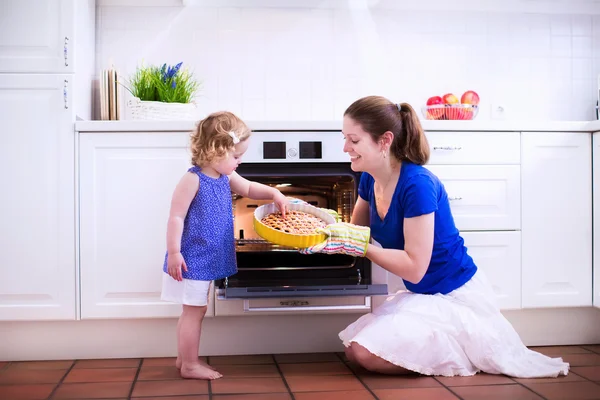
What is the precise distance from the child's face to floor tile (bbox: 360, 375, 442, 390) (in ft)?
2.61

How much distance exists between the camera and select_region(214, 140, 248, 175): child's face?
2.09 m

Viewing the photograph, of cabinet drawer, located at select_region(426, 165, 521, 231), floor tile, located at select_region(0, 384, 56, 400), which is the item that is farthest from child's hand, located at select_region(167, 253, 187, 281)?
cabinet drawer, located at select_region(426, 165, 521, 231)

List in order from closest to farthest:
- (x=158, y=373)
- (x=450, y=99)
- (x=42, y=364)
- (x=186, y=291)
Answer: (x=186, y=291), (x=158, y=373), (x=42, y=364), (x=450, y=99)

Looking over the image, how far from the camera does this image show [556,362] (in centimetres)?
215

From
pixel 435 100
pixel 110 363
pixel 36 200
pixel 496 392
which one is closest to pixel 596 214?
pixel 435 100

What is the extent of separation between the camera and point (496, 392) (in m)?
1.91

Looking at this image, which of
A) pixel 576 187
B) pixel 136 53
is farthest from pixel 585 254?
pixel 136 53

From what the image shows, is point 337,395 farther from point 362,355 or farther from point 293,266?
point 293,266

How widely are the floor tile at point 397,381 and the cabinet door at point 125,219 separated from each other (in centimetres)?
67

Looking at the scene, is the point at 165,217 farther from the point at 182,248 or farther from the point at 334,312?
the point at 334,312

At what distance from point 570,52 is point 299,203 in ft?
6.11

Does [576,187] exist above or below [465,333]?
above

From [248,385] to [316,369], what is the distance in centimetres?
31

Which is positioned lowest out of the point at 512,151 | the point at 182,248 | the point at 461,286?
the point at 461,286
